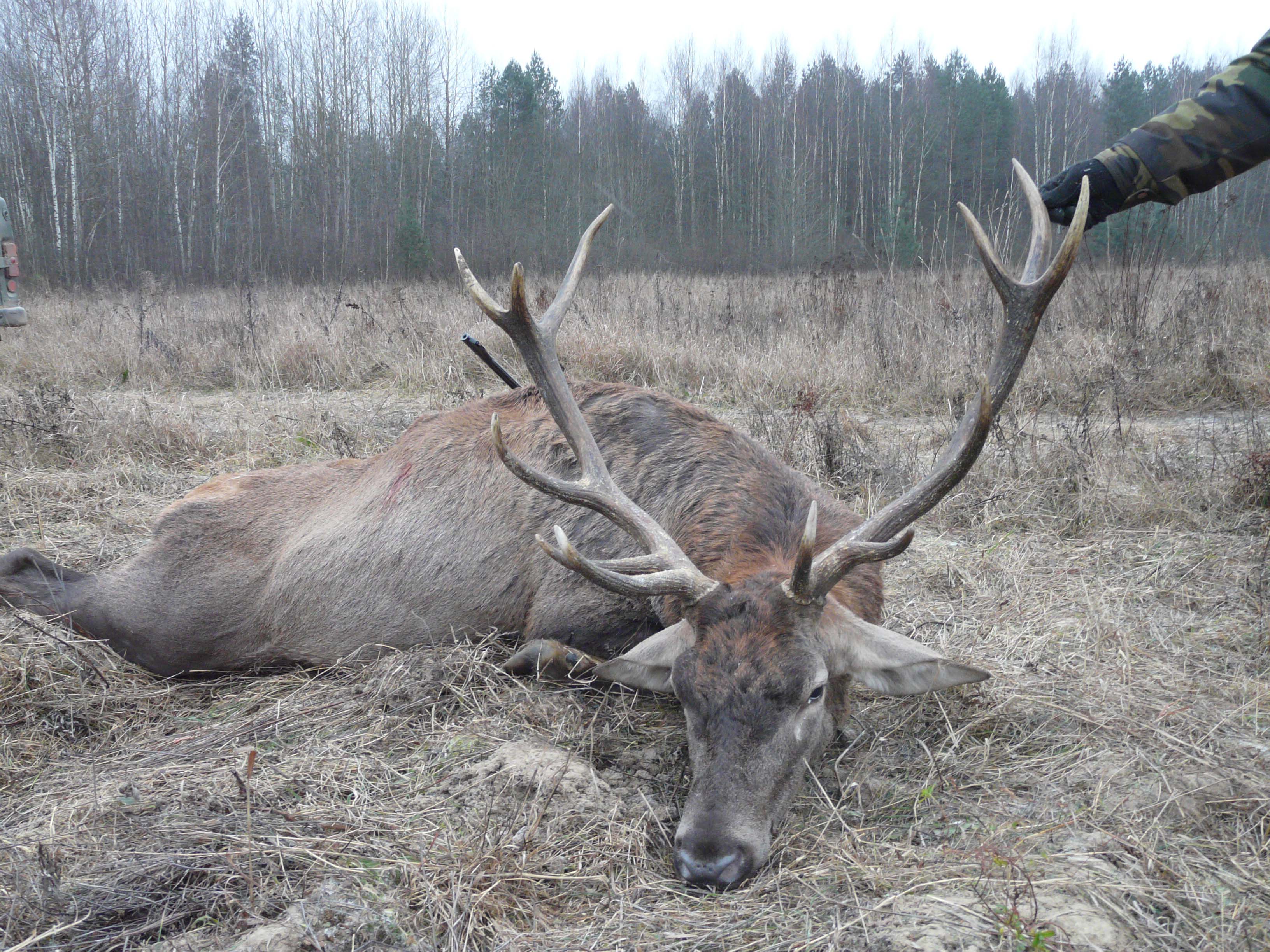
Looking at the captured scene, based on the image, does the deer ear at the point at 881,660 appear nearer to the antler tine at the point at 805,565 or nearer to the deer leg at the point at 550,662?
the antler tine at the point at 805,565

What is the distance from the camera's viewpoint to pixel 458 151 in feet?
121

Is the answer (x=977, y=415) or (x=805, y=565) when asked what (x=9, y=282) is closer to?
(x=805, y=565)

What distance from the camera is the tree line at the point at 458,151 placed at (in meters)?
28.6

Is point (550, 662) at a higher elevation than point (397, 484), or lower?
lower

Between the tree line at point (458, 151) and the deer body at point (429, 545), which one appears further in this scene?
the tree line at point (458, 151)

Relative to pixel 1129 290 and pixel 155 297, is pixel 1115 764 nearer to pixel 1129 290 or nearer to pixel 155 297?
pixel 1129 290

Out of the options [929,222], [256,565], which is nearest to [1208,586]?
[256,565]

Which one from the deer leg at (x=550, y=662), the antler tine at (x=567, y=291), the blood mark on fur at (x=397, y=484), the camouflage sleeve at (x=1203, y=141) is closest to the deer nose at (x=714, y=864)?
the deer leg at (x=550, y=662)

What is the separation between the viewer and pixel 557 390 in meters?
3.39

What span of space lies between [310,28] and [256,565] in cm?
3798

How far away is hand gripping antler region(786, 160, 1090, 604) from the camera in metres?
2.66

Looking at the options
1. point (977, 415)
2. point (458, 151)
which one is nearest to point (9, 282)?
point (977, 415)

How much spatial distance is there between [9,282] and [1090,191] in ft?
43.2

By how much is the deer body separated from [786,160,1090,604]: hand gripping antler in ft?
1.57
